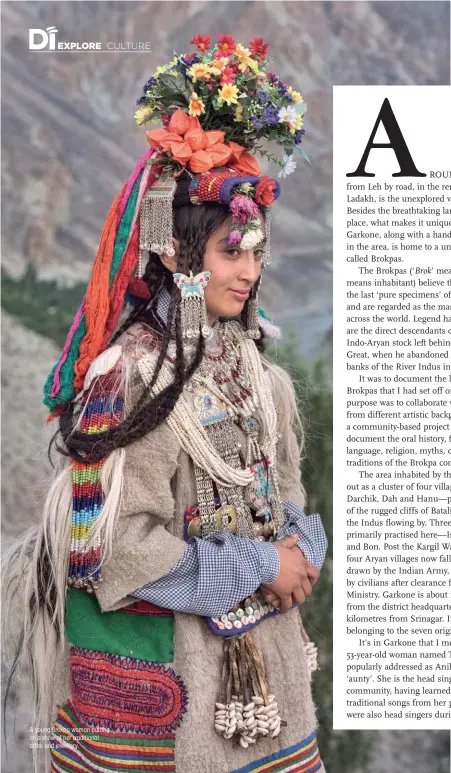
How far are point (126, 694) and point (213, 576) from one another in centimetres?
33

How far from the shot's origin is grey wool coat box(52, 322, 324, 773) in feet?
5.36

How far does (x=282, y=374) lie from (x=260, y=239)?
42cm

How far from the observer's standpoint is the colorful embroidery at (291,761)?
1759 millimetres

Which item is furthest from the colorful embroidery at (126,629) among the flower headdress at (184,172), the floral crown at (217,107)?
the floral crown at (217,107)

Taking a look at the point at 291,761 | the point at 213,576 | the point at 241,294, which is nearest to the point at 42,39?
the point at 241,294

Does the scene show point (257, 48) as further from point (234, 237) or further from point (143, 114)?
point (234, 237)

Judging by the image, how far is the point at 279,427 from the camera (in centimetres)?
200

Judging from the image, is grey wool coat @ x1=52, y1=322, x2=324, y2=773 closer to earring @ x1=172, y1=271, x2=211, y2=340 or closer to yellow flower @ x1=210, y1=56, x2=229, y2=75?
earring @ x1=172, y1=271, x2=211, y2=340

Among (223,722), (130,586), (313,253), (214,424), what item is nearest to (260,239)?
(214,424)

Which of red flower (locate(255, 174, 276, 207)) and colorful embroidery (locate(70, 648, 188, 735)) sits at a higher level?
red flower (locate(255, 174, 276, 207))

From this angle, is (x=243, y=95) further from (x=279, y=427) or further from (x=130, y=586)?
(x=130, y=586)

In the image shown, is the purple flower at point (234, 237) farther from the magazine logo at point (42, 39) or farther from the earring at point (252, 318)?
the magazine logo at point (42, 39)

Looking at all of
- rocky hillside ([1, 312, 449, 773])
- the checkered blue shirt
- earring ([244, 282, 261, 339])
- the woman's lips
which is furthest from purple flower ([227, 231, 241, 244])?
rocky hillside ([1, 312, 449, 773])

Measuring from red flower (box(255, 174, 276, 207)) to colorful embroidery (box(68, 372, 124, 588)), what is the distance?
0.48 m
